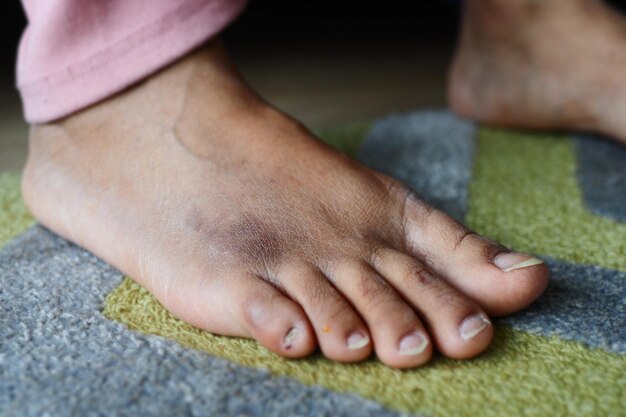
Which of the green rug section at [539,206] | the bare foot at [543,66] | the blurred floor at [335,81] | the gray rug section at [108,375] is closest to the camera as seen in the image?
the gray rug section at [108,375]

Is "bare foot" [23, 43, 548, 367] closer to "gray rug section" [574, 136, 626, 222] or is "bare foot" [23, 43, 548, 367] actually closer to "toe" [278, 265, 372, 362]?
"toe" [278, 265, 372, 362]

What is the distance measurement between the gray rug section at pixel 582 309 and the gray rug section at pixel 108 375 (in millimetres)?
167

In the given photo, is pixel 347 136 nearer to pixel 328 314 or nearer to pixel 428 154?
pixel 428 154

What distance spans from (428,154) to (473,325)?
47 cm

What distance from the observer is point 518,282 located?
1.75 ft

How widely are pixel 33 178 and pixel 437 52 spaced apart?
3.71 feet

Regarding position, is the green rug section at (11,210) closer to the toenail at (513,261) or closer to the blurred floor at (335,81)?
the blurred floor at (335,81)

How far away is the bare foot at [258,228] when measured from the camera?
1.68 ft

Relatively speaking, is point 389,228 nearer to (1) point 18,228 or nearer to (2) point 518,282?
(2) point 518,282

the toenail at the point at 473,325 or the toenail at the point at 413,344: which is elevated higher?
the toenail at the point at 473,325

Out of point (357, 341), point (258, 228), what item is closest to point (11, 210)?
point (258, 228)

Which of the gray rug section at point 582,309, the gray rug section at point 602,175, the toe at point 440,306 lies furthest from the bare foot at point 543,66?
the toe at point 440,306

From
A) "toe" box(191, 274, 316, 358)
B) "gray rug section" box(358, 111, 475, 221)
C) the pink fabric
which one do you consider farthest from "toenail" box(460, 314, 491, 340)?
the pink fabric

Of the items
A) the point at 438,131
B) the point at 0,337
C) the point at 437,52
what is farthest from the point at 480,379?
the point at 437,52
